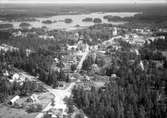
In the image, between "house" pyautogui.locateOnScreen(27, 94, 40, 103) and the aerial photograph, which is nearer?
the aerial photograph

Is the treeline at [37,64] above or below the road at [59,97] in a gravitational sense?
above

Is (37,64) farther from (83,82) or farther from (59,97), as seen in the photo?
(59,97)

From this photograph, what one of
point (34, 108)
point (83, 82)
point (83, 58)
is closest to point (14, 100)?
point (34, 108)

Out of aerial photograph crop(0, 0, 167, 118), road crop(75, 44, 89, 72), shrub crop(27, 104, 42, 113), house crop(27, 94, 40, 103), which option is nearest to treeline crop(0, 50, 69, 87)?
aerial photograph crop(0, 0, 167, 118)

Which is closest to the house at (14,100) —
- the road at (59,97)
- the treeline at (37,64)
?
the road at (59,97)

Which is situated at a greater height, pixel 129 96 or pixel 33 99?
pixel 129 96

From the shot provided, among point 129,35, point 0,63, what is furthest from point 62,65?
point 129,35

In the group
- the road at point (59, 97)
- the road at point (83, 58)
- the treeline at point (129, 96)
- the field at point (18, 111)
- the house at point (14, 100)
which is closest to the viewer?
the treeline at point (129, 96)

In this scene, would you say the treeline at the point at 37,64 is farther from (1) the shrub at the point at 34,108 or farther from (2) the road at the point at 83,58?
A: (1) the shrub at the point at 34,108

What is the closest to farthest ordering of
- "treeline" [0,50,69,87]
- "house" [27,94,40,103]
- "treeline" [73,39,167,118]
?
"treeline" [73,39,167,118] → "house" [27,94,40,103] → "treeline" [0,50,69,87]

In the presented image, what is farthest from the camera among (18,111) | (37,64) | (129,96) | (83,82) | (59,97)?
(37,64)

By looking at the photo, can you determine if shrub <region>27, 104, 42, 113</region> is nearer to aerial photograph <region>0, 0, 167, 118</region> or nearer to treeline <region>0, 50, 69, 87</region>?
aerial photograph <region>0, 0, 167, 118</region>

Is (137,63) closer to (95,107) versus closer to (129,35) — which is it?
(95,107)
